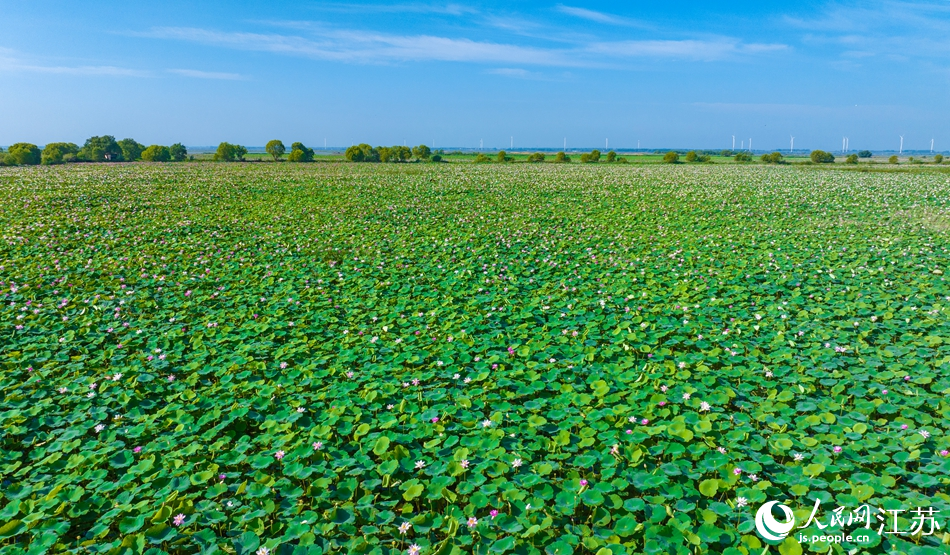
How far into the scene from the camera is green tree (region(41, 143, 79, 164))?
1902 inches

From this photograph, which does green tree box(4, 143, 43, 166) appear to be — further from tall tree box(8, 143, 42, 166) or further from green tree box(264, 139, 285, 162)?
green tree box(264, 139, 285, 162)

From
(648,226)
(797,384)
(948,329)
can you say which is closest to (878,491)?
(797,384)

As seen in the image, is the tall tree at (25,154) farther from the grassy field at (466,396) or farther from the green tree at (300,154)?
the grassy field at (466,396)

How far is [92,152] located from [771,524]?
7291 cm

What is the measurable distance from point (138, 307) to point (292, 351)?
104 inches

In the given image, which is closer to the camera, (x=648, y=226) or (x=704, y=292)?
(x=704, y=292)

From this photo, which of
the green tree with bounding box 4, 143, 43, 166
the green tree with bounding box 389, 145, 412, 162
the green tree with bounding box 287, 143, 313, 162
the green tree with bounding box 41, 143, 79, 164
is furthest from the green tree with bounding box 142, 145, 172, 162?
the green tree with bounding box 389, 145, 412, 162

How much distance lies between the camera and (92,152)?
57.8 m

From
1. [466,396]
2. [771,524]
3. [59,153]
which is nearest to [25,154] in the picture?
[59,153]

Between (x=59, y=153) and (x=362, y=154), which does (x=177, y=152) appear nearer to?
(x=59, y=153)

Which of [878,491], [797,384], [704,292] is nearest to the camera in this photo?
[878,491]

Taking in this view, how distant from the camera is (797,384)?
4148mm

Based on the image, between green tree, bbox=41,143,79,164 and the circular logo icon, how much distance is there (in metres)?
60.7

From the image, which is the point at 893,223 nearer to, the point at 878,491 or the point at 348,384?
the point at 878,491
